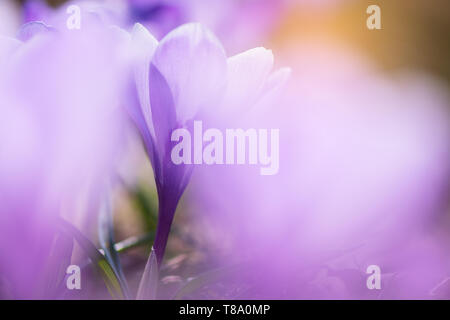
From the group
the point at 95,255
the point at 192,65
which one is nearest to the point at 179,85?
the point at 192,65

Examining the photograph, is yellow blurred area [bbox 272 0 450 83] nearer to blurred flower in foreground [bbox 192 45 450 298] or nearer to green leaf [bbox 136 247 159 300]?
blurred flower in foreground [bbox 192 45 450 298]

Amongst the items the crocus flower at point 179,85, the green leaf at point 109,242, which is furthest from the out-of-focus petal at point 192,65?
the green leaf at point 109,242

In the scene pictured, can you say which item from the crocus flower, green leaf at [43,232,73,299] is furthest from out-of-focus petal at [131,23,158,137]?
green leaf at [43,232,73,299]

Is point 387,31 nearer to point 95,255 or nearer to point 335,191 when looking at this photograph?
point 335,191

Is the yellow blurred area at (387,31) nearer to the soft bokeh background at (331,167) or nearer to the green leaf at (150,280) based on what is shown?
the soft bokeh background at (331,167)

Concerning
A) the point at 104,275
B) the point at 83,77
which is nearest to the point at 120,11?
the point at 83,77

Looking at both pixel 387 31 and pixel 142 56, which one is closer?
pixel 142 56
